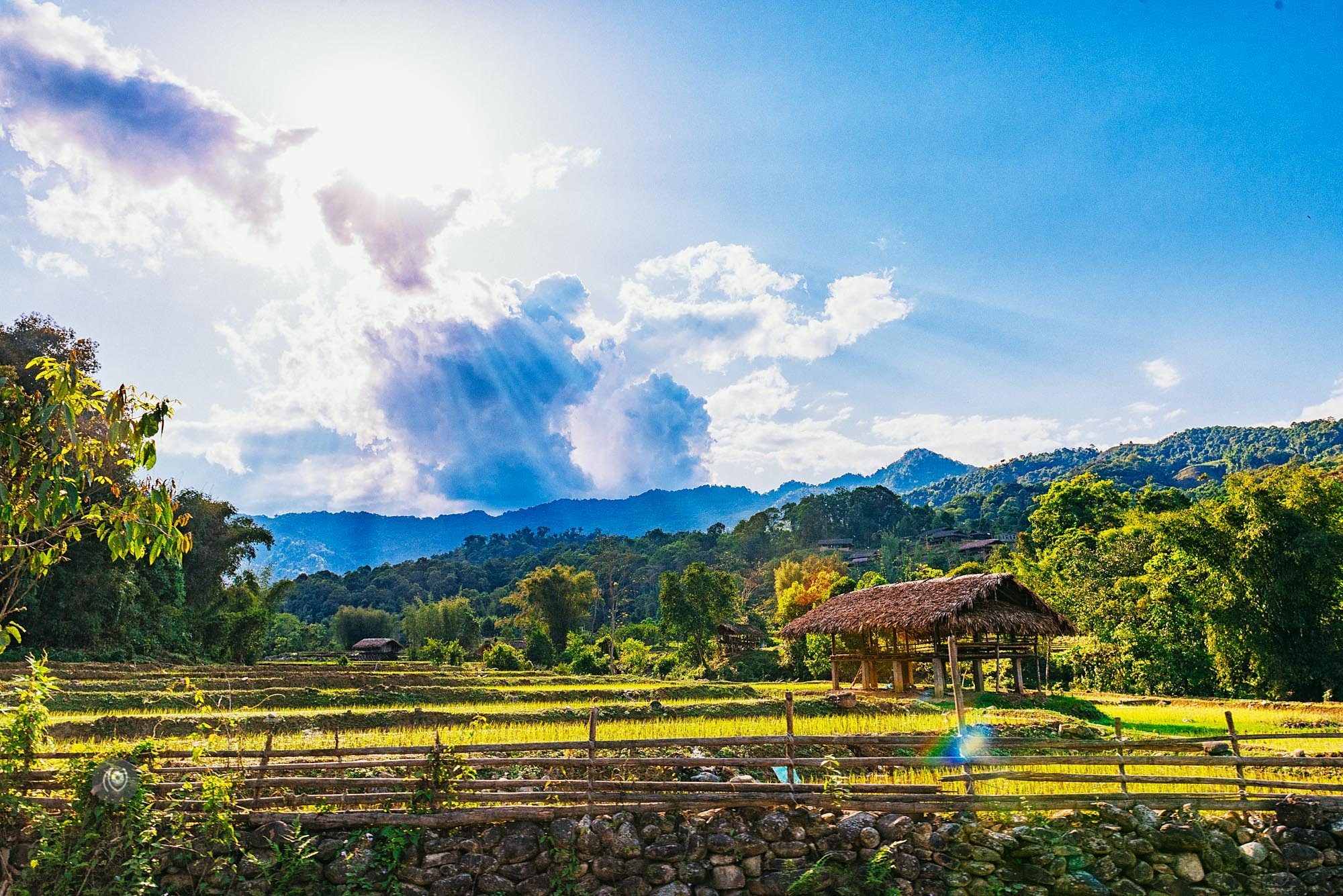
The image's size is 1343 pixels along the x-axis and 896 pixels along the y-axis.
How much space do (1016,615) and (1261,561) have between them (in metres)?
7.88

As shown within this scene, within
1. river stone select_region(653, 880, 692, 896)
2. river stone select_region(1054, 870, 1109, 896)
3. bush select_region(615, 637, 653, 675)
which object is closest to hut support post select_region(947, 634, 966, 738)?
river stone select_region(1054, 870, 1109, 896)

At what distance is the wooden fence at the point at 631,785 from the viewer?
8445 millimetres

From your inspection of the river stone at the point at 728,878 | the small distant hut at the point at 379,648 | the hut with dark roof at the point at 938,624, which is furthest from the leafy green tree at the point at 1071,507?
the small distant hut at the point at 379,648

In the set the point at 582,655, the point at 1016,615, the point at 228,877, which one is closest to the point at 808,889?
the point at 228,877

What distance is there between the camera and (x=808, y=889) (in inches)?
329

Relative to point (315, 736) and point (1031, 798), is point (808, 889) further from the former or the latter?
point (315, 736)

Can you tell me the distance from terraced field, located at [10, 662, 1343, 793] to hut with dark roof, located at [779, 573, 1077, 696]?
139 cm

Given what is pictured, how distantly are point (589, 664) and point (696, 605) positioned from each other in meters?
6.34

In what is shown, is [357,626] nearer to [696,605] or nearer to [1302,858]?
A: [696,605]

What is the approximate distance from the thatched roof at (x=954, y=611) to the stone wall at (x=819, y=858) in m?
10.5

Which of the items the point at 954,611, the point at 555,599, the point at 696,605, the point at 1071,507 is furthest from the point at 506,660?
the point at 1071,507

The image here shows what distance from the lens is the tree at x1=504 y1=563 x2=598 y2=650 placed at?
170 feet

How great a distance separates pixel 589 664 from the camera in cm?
3847

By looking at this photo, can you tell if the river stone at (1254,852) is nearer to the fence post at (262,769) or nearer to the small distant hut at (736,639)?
the fence post at (262,769)
